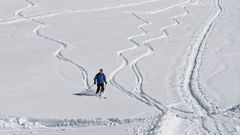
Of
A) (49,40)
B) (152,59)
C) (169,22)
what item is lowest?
(152,59)

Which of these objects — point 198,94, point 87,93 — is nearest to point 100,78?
point 87,93

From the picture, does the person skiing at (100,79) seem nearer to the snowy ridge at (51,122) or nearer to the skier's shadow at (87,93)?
the skier's shadow at (87,93)

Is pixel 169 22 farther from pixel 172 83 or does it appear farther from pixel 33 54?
pixel 172 83

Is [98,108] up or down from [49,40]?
down

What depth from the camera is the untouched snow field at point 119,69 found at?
54.5ft

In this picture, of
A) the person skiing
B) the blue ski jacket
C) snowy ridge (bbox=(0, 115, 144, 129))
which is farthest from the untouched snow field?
the blue ski jacket

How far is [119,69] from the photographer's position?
2430 cm

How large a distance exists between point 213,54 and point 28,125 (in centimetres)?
1281

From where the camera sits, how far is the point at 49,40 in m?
30.8

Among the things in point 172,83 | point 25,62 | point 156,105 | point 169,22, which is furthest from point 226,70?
point 169,22

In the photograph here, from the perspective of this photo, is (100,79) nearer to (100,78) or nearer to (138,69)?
(100,78)

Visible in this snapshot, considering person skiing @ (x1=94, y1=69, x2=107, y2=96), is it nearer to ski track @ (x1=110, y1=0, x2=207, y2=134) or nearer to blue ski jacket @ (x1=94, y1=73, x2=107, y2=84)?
blue ski jacket @ (x1=94, y1=73, x2=107, y2=84)

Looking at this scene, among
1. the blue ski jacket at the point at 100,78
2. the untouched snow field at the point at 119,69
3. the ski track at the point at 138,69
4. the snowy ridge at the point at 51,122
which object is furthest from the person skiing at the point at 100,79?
the snowy ridge at the point at 51,122

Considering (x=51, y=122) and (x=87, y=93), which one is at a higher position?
(x=87, y=93)
